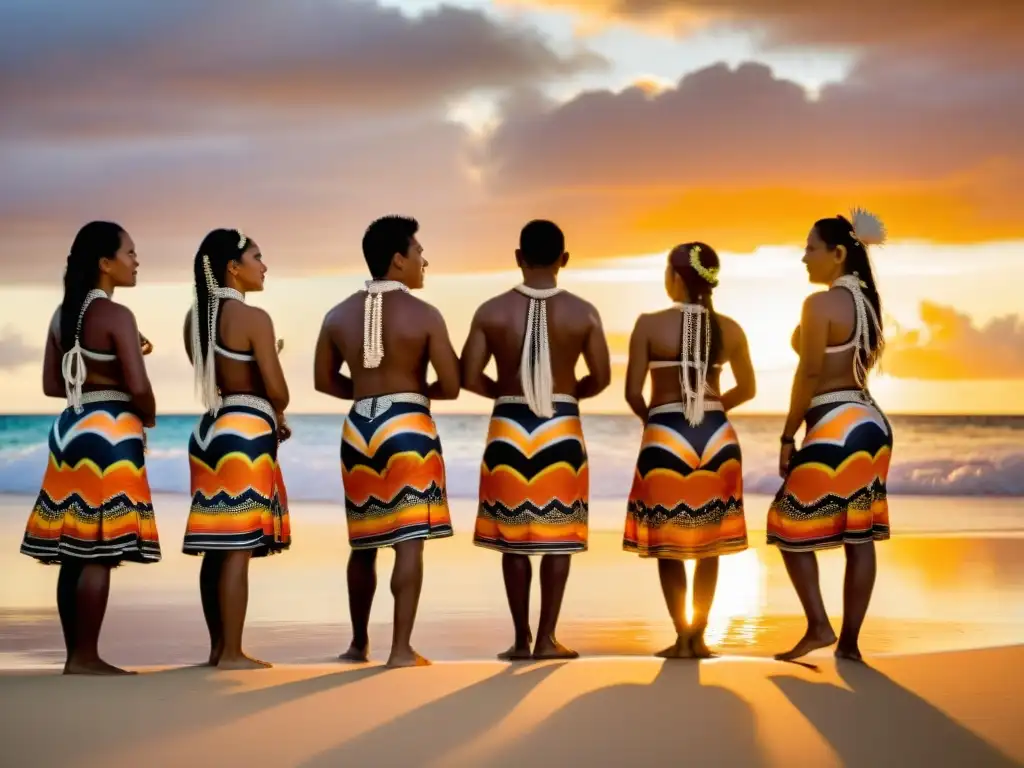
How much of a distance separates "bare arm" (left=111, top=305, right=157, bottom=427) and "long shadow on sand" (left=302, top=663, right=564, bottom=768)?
158 cm

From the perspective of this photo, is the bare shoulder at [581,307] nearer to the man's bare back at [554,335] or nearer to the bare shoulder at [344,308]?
the man's bare back at [554,335]

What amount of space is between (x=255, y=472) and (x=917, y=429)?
26.0 meters

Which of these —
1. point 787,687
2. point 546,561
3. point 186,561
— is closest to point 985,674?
point 787,687

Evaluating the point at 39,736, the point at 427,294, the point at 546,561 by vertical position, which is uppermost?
the point at 427,294

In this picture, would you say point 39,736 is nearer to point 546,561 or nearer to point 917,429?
point 546,561

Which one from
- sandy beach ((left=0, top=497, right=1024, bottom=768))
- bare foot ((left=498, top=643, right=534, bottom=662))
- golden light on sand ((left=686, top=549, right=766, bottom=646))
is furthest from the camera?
golden light on sand ((left=686, top=549, right=766, bottom=646))

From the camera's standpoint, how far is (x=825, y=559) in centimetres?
1040

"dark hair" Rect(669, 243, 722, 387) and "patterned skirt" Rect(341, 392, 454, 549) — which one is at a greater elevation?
"dark hair" Rect(669, 243, 722, 387)

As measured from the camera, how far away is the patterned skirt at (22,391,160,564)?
5.80 m

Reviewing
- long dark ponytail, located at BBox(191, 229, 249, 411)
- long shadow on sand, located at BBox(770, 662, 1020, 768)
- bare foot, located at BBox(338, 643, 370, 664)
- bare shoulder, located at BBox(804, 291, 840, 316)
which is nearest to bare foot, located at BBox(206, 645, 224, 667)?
bare foot, located at BBox(338, 643, 370, 664)

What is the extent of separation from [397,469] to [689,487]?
119 centimetres

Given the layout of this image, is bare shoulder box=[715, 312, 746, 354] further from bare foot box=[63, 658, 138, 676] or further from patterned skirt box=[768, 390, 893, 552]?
bare foot box=[63, 658, 138, 676]

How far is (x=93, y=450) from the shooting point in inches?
229

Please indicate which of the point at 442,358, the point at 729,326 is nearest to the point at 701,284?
the point at 729,326
